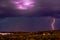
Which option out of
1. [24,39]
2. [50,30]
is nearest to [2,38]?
[24,39]

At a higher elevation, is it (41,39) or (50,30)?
(50,30)

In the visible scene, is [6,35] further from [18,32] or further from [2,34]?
[18,32]

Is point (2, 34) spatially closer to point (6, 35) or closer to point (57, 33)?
point (6, 35)

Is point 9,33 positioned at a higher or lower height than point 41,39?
higher

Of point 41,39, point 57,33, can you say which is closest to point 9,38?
point 41,39

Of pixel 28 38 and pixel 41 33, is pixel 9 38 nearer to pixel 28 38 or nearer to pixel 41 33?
pixel 28 38

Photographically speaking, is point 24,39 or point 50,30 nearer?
point 50,30

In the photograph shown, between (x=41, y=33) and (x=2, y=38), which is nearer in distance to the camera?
(x=41, y=33)
